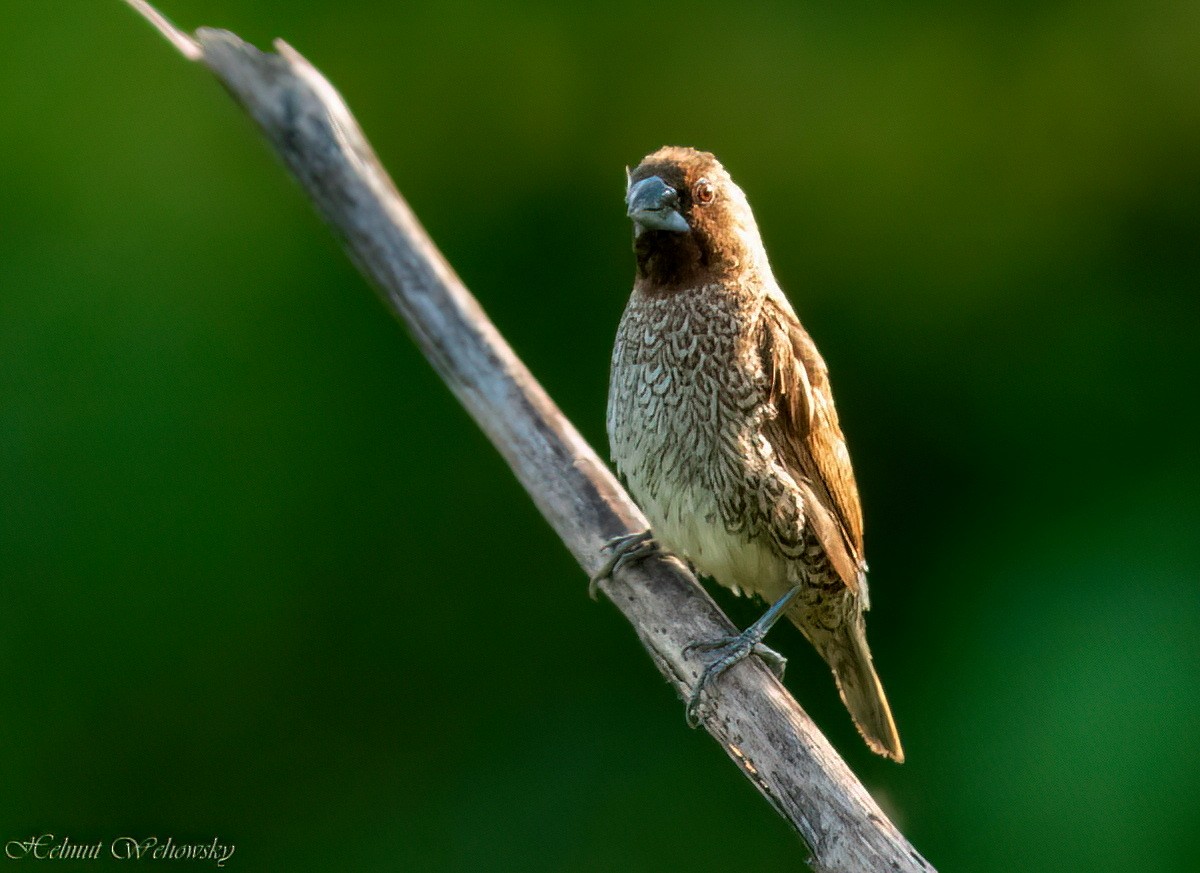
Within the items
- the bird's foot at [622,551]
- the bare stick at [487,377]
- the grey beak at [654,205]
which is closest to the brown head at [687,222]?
the grey beak at [654,205]

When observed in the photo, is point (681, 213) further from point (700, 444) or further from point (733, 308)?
point (700, 444)

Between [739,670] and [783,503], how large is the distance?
1.42 ft

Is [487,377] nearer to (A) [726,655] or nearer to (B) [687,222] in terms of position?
(B) [687,222]

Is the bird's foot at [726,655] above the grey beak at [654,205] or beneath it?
beneath

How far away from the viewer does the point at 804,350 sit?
2822mm

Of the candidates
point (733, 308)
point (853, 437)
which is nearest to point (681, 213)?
point (733, 308)

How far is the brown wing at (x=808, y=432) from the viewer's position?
276 cm

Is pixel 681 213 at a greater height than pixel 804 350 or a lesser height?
greater

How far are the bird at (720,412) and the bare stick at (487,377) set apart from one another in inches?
3.5

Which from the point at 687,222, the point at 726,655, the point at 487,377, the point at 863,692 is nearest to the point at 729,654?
the point at 726,655

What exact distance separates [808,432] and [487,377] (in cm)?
74

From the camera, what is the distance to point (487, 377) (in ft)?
9.04

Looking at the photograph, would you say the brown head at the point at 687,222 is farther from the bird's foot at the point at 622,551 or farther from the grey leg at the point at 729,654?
the grey leg at the point at 729,654

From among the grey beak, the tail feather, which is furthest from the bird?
the tail feather
